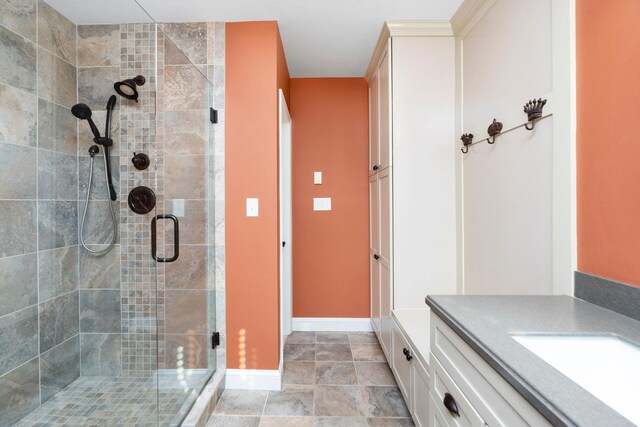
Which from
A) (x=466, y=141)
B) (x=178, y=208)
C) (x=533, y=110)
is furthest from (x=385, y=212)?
(x=178, y=208)

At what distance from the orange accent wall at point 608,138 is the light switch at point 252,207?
1.62 metres

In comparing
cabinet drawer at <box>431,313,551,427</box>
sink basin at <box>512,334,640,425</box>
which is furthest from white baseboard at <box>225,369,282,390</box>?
sink basin at <box>512,334,640,425</box>

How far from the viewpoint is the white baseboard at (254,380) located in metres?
1.85

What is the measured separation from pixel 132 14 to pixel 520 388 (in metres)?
2.57

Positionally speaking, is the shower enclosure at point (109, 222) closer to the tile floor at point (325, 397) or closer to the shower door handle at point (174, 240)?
the shower door handle at point (174, 240)

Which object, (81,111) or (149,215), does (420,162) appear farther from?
(81,111)

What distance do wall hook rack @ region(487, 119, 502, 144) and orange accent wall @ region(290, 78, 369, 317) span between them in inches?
53.4

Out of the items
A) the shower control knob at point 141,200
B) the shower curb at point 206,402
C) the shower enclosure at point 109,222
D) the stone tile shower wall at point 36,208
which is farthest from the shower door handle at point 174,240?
the shower curb at point 206,402

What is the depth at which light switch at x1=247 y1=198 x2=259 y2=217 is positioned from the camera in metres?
1.85

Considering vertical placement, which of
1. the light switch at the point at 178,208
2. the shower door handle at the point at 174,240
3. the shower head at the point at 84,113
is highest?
the shower head at the point at 84,113

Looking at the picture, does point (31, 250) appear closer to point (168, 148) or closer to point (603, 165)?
point (168, 148)

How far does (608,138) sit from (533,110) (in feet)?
1.03

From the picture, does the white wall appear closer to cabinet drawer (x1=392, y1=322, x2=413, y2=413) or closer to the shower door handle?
cabinet drawer (x1=392, y1=322, x2=413, y2=413)

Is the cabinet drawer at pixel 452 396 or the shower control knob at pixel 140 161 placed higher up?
the shower control knob at pixel 140 161
